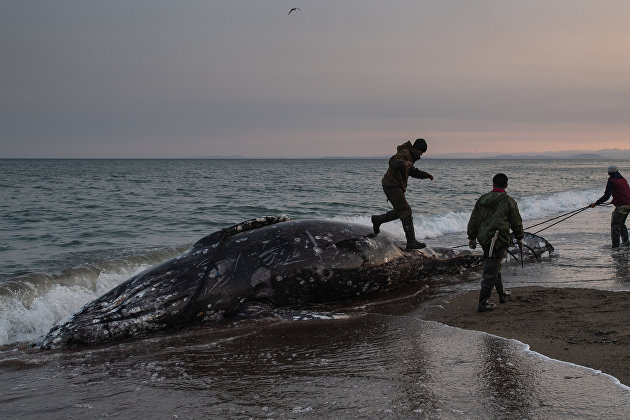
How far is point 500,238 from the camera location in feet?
23.8

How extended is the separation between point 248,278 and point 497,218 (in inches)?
140

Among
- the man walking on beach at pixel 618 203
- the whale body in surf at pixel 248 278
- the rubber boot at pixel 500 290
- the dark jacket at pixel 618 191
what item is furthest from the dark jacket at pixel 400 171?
the dark jacket at pixel 618 191

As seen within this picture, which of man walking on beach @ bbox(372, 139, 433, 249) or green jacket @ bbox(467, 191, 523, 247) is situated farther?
man walking on beach @ bbox(372, 139, 433, 249)

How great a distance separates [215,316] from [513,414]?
4.56 metres

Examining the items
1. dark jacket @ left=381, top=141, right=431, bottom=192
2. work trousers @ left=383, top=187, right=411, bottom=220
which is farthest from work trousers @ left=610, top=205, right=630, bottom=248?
work trousers @ left=383, top=187, right=411, bottom=220

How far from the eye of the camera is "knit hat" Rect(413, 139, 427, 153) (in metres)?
9.23

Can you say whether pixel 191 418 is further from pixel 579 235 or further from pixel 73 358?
pixel 579 235

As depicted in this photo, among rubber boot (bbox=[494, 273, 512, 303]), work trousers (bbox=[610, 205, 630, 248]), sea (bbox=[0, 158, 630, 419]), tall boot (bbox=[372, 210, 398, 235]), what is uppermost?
tall boot (bbox=[372, 210, 398, 235])

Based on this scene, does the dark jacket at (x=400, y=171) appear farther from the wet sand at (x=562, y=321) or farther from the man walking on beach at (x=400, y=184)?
the wet sand at (x=562, y=321)

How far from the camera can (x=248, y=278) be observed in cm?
769

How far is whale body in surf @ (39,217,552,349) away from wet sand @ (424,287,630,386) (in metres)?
1.42

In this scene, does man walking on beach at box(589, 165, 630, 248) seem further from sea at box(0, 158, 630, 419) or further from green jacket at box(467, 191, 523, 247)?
green jacket at box(467, 191, 523, 247)

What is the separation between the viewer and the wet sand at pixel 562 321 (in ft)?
16.6

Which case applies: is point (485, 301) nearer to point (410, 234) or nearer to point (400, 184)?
point (410, 234)
